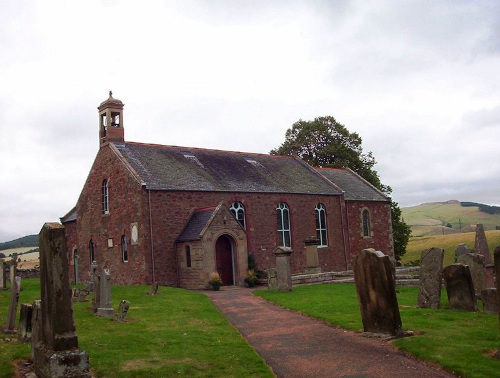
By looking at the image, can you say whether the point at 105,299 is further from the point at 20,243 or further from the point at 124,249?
the point at 20,243

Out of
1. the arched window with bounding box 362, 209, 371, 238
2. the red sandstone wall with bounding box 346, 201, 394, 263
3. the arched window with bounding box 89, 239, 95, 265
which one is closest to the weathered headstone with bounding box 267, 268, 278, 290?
the red sandstone wall with bounding box 346, 201, 394, 263

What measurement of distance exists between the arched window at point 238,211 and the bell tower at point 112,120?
8351 millimetres

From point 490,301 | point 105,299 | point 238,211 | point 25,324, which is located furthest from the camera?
point 238,211

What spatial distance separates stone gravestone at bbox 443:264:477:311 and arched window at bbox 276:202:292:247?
64.4 feet

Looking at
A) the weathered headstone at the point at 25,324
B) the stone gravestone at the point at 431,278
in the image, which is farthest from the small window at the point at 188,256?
the weathered headstone at the point at 25,324

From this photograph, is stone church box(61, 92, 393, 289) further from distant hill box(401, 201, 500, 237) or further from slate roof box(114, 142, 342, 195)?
distant hill box(401, 201, 500, 237)

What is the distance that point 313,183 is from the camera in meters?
38.6

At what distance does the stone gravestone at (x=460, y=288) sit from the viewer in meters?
15.2

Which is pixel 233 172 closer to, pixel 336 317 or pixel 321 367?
pixel 336 317

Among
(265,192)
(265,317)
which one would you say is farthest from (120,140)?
(265,317)

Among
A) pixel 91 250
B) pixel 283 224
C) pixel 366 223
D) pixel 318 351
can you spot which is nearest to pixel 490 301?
pixel 318 351

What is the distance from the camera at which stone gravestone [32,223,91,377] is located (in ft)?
Result: 28.3

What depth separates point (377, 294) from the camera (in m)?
12.2

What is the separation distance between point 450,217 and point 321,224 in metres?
122
